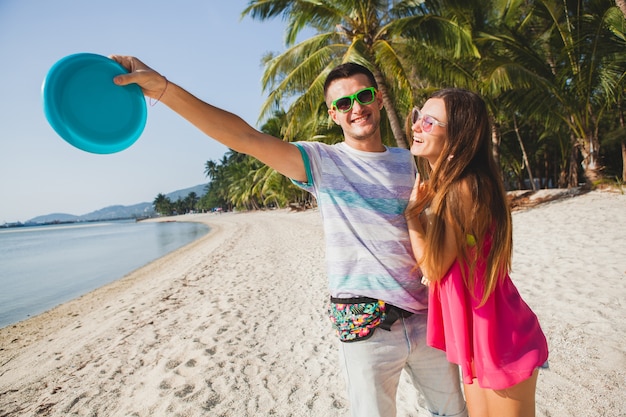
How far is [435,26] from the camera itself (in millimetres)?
9242

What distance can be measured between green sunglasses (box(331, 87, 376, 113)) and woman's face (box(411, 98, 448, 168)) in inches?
9.9

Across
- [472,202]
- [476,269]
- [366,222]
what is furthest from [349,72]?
[476,269]

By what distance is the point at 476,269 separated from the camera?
131 cm

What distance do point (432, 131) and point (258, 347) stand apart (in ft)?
12.2

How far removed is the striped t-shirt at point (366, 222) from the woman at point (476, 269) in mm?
103

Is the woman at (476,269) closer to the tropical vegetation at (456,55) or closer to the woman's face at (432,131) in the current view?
the woman's face at (432,131)

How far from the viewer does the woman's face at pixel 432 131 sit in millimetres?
1417

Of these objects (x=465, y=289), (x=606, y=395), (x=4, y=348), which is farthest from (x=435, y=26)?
(x=4, y=348)

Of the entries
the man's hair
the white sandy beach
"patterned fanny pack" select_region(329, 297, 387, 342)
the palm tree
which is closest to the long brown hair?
"patterned fanny pack" select_region(329, 297, 387, 342)

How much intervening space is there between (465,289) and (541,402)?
2270 mm

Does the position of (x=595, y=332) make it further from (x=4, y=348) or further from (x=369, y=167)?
(x=4, y=348)

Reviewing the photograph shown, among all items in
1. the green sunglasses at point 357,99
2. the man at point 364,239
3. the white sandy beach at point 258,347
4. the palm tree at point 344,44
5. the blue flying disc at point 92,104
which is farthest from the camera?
the palm tree at point 344,44

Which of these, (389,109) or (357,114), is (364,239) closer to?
(357,114)

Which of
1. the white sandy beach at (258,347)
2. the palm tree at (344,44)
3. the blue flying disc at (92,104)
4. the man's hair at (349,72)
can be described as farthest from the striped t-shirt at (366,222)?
the palm tree at (344,44)
